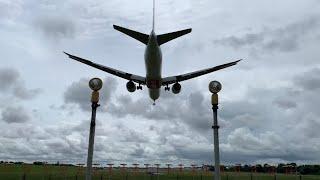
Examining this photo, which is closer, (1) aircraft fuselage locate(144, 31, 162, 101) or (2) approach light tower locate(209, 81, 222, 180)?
(2) approach light tower locate(209, 81, 222, 180)

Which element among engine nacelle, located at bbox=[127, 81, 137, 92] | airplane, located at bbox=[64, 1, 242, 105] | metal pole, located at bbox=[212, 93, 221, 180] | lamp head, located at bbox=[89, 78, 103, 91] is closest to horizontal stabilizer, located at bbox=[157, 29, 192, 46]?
airplane, located at bbox=[64, 1, 242, 105]

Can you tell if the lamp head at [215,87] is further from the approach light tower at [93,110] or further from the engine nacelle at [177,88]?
the engine nacelle at [177,88]

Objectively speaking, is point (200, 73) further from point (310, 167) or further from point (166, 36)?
point (310, 167)

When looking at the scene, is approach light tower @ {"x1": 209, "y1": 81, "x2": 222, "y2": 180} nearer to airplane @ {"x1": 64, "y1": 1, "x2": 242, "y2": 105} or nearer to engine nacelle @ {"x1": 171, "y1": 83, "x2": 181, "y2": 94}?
airplane @ {"x1": 64, "y1": 1, "x2": 242, "y2": 105}

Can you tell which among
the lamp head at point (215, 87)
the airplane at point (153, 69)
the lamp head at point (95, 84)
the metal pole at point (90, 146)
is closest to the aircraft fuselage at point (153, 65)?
the airplane at point (153, 69)

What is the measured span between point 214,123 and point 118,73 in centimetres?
3342

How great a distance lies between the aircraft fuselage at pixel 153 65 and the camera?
4172 centimetres

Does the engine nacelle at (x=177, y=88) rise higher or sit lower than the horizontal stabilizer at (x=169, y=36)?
lower

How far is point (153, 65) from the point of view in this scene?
43.4 meters

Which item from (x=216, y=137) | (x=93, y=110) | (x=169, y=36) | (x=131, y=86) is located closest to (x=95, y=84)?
(x=93, y=110)

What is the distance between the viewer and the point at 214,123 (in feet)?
47.3

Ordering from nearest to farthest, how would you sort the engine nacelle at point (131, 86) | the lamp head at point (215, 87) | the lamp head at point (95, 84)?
the lamp head at point (95, 84) → the lamp head at point (215, 87) → the engine nacelle at point (131, 86)

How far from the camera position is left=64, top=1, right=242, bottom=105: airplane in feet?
139

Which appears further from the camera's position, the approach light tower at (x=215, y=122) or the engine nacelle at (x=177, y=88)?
the engine nacelle at (x=177, y=88)
